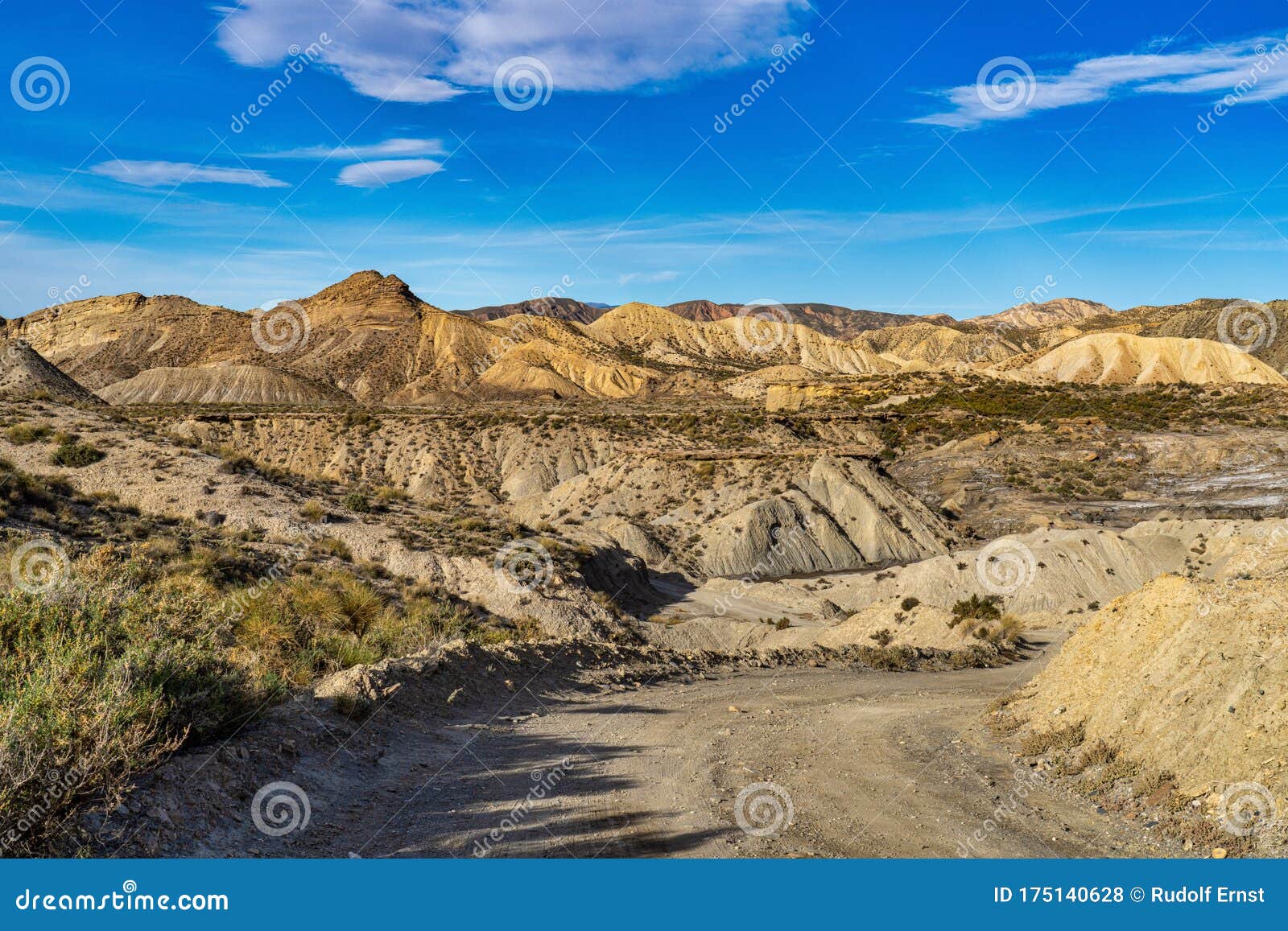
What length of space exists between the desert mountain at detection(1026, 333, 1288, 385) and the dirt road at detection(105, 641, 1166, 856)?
102 meters

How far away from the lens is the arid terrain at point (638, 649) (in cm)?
692

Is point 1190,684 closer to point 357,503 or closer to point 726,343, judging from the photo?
point 357,503

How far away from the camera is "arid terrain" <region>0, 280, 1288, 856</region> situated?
692 centimetres

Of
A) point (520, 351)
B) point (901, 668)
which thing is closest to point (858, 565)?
point (901, 668)

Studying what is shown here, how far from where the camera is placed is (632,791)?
332 inches

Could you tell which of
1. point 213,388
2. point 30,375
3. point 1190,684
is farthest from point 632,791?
point 213,388

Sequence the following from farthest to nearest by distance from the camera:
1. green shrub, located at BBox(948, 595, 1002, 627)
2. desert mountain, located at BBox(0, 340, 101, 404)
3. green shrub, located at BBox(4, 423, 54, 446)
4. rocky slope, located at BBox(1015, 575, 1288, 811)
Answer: desert mountain, located at BBox(0, 340, 101, 404) → green shrub, located at BBox(948, 595, 1002, 627) → green shrub, located at BBox(4, 423, 54, 446) → rocky slope, located at BBox(1015, 575, 1288, 811)

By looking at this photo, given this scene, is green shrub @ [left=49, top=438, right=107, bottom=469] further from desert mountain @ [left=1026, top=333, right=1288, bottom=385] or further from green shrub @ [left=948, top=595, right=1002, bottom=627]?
desert mountain @ [left=1026, top=333, right=1288, bottom=385]

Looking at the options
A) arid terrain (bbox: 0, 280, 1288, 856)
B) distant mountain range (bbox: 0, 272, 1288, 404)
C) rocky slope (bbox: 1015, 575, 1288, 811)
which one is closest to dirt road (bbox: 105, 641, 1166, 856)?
arid terrain (bbox: 0, 280, 1288, 856)

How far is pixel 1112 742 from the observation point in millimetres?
9492

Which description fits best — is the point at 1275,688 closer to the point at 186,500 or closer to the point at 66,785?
the point at 66,785

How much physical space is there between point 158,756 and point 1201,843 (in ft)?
28.3

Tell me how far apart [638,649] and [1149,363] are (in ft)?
364

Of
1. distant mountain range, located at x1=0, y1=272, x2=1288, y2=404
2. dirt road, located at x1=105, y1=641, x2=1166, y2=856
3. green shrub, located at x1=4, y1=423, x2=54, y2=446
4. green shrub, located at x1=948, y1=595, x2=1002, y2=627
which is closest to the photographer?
dirt road, located at x1=105, y1=641, x2=1166, y2=856
